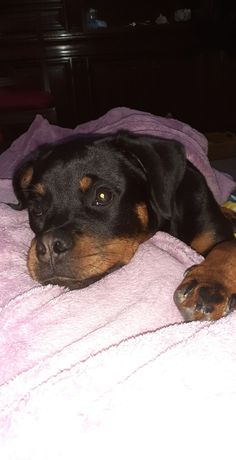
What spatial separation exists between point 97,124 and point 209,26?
14.3 feet

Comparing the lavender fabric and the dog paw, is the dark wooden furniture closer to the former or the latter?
the lavender fabric

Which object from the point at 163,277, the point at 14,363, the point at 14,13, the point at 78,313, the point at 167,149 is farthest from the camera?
the point at 14,13

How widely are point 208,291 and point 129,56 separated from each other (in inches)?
237

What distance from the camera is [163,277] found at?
141 cm

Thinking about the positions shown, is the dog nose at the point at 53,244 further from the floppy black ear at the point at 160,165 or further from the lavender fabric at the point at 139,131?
the lavender fabric at the point at 139,131

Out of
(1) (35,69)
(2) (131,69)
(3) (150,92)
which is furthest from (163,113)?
(1) (35,69)

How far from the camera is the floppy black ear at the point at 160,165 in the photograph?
190 centimetres

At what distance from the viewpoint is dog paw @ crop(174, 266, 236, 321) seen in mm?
1321

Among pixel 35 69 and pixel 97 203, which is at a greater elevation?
pixel 97 203

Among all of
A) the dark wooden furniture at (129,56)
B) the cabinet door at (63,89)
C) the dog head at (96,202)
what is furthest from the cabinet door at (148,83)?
the dog head at (96,202)

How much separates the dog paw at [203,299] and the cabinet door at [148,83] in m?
5.93

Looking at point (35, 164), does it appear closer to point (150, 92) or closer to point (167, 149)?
point (167, 149)

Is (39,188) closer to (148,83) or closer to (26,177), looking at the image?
(26,177)

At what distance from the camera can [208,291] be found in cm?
139
